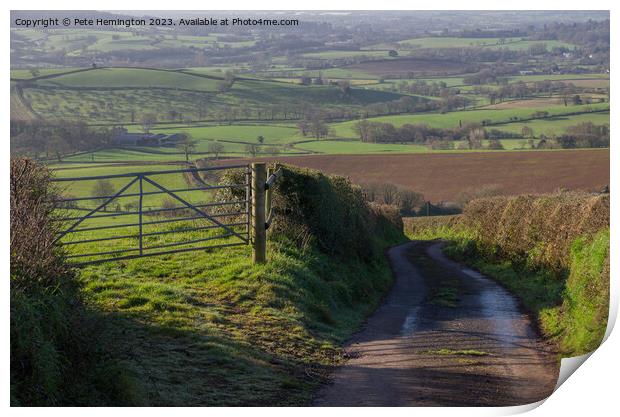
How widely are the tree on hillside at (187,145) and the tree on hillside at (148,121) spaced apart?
1471mm

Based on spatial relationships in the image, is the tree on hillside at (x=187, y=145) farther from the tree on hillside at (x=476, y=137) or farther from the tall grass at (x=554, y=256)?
the tree on hillside at (x=476, y=137)

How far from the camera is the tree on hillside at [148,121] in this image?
119ft

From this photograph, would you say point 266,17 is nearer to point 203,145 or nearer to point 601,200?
point 601,200

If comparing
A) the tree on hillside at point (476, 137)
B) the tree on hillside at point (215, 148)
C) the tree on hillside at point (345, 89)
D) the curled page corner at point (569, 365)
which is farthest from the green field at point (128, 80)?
the curled page corner at point (569, 365)

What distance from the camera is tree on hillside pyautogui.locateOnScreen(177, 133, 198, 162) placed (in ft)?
116

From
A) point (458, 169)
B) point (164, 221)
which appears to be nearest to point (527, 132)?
point (458, 169)

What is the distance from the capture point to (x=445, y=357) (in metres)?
10.4

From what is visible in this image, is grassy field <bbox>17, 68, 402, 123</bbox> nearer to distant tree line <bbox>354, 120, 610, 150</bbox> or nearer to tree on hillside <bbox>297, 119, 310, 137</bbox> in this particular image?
tree on hillside <bbox>297, 119, 310, 137</bbox>

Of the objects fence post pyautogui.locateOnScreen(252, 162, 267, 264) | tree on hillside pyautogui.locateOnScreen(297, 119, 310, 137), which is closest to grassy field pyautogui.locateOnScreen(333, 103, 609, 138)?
tree on hillside pyautogui.locateOnScreen(297, 119, 310, 137)

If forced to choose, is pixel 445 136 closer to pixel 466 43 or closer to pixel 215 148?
pixel 215 148

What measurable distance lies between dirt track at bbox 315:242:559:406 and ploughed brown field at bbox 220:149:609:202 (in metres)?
25.2

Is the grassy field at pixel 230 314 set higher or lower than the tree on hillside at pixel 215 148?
lower

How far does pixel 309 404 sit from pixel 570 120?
123ft

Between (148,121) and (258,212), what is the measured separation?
83.5 ft
